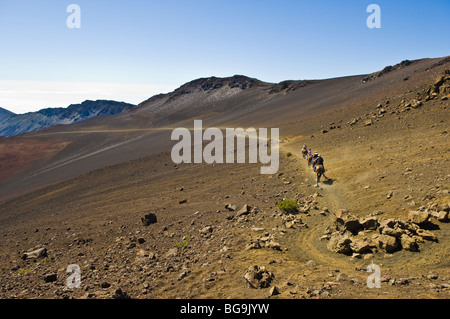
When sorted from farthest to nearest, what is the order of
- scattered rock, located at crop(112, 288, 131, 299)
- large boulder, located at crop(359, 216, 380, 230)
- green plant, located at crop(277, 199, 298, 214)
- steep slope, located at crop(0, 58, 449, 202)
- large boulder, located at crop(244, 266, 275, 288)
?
steep slope, located at crop(0, 58, 449, 202) < green plant, located at crop(277, 199, 298, 214) < large boulder, located at crop(359, 216, 380, 230) < scattered rock, located at crop(112, 288, 131, 299) < large boulder, located at crop(244, 266, 275, 288)

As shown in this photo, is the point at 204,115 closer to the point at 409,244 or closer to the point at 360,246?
the point at 360,246

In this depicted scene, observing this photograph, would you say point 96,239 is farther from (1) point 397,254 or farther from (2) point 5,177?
(2) point 5,177

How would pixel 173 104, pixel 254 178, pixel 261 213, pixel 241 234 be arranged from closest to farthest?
1. pixel 241 234
2. pixel 261 213
3. pixel 254 178
4. pixel 173 104

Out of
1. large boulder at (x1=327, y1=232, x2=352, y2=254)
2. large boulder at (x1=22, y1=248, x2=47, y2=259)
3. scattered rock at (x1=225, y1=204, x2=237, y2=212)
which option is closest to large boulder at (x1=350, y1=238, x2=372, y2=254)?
→ large boulder at (x1=327, y1=232, x2=352, y2=254)

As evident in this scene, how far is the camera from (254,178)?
59.3ft

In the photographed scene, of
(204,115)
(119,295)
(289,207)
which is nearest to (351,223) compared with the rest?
(289,207)

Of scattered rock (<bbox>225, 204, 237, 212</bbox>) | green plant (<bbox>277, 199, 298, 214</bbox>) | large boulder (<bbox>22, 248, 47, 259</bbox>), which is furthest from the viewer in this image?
scattered rock (<bbox>225, 204, 237, 212</bbox>)

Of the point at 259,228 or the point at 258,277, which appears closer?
the point at 258,277

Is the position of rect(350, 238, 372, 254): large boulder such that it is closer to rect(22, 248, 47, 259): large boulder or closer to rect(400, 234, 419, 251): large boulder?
rect(400, 234, 419, 251): large boulder

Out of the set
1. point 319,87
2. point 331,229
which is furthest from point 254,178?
point 319,87

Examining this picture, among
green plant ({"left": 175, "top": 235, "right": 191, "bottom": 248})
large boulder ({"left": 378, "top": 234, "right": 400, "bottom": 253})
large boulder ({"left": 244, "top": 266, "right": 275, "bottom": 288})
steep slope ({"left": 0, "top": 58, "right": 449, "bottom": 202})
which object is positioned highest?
steep slope ({"left": 0, "top": 58, "right": 449, "bottom": 202})

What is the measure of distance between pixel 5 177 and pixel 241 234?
53.6m

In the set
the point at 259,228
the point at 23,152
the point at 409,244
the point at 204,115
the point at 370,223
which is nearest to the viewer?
the point at 409,244

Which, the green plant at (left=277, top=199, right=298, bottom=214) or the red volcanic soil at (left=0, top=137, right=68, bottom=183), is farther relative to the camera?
the red volcanic soil at (left=0, top=137, right=68, bottom=183)
